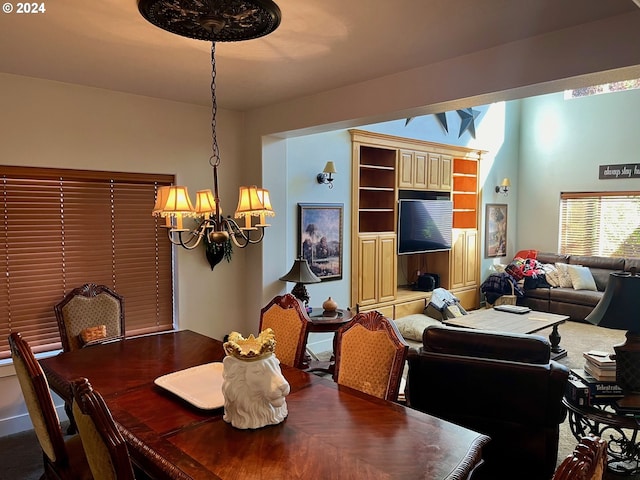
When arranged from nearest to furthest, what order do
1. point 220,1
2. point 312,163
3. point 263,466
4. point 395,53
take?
point 263,466
point 220,1
point 395,53
point 312,163

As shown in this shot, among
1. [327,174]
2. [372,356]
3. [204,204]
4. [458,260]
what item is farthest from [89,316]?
[458,260]

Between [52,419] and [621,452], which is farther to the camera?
[621,452]

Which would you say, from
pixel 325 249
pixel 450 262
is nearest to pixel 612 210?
pixel 450 262

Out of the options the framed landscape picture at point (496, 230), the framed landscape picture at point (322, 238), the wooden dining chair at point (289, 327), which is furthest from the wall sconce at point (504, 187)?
the wooden dining chair at point (289, 327)

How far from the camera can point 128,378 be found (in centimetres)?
240

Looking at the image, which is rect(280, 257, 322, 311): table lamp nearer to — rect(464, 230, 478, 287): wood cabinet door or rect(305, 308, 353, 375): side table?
rect(305, 308, 353, 375): side table

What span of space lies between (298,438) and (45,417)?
111 centimetres

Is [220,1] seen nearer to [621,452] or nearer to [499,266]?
[621,452]

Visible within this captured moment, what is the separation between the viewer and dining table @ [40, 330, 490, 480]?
1528mm

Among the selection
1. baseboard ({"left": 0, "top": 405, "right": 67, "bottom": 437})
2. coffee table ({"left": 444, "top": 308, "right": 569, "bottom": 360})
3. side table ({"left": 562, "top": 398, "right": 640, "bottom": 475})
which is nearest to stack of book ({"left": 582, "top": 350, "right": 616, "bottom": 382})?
side table ({"left": 562, "top": 398, "right": 640, "bottom": 475})

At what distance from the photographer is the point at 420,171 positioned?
21.0 feet

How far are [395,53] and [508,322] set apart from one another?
3559 millimetres

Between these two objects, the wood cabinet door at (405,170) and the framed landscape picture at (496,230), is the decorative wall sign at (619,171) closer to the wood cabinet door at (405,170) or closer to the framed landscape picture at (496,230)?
the framed landscape picture at (496,230)

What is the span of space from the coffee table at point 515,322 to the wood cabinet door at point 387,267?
0.93 meters
